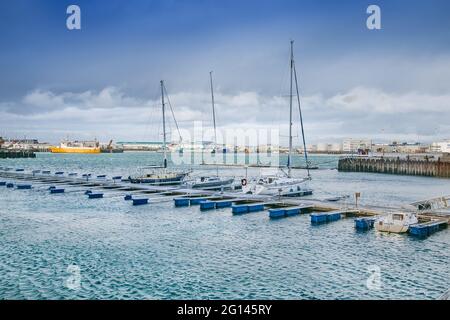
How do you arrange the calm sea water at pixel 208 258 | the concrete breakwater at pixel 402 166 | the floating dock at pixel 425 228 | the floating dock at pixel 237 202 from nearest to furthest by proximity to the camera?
the calm sea water at pixel 208 258 < the floating dock at pixel 425 228 < the floating dock at pixel 237 202 < the concrete breakwater at pixel 402 166

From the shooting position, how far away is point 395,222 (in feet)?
89.5

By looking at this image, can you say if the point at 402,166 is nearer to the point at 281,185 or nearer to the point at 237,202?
the point at 281,185

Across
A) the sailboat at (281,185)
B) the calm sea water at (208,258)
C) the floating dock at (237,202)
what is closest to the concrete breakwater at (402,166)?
the sailboat at (281,185)

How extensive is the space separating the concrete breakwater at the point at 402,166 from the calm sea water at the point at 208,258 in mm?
59797

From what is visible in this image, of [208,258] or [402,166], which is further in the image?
[402,166]

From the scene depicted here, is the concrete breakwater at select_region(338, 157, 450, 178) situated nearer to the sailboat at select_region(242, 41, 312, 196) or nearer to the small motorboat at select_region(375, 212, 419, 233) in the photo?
the sailboat at select_region(242, 41, 312, 196)

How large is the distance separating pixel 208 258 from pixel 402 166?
260 ft

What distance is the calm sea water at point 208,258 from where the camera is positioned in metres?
16.4

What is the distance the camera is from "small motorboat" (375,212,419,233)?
89.0ft

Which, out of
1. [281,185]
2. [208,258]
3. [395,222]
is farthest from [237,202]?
[208,258]

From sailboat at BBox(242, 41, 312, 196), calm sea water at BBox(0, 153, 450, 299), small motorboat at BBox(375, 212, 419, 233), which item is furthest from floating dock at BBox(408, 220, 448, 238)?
sailboat at BBox(242, 41, 312, 196)

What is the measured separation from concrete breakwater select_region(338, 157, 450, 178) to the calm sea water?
59.8 m

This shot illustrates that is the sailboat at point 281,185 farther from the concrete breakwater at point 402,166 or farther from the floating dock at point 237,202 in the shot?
the concrete breakwater at point 402,166
